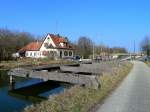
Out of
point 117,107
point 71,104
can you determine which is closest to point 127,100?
point 117,107

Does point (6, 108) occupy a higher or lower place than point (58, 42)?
lower

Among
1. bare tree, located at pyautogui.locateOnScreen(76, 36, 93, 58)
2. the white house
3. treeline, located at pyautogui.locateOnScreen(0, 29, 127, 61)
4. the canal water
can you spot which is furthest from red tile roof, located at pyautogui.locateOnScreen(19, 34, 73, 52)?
the canal water

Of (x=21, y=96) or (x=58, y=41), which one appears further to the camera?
(x=58, y=41)

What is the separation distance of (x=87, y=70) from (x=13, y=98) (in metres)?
19.6

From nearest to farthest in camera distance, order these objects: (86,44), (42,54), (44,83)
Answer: (44,83) < (42,54) < (86,44)

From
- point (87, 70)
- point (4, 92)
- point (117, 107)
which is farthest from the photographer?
point (87, 70)

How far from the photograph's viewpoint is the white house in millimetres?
81750

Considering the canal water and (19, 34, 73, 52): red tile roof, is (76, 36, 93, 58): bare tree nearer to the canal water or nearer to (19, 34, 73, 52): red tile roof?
(19, 34, 73, 52): red tile roof

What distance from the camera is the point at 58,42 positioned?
3324 inches

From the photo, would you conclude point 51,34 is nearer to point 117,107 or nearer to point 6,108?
point 6,108

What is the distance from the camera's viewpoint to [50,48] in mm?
81812

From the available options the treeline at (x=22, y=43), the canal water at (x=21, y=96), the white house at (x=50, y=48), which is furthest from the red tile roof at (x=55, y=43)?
the canal water at (x=21, y=96)

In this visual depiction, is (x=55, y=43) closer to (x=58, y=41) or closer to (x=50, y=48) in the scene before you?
(x=50, y=48)

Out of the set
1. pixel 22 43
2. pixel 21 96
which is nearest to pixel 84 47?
pixel 22 43
